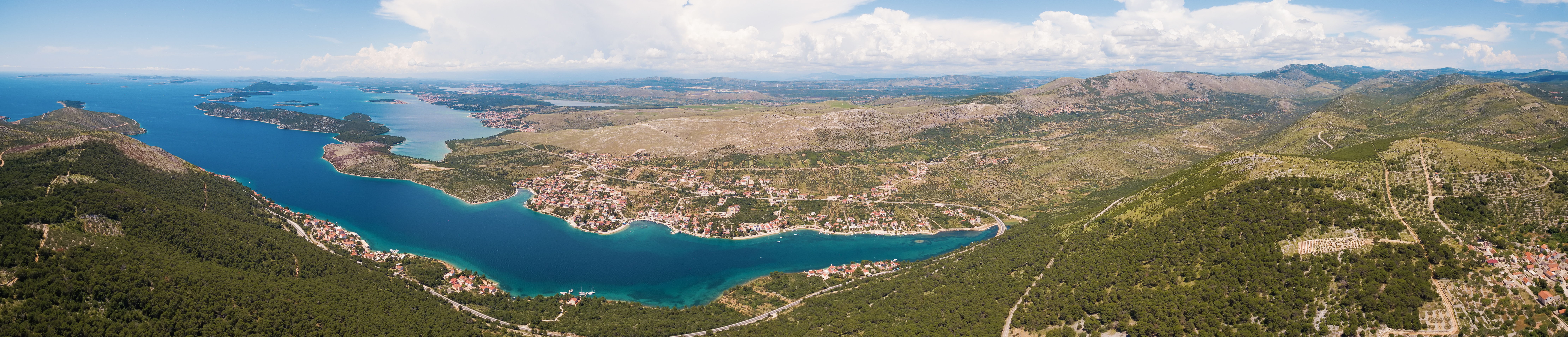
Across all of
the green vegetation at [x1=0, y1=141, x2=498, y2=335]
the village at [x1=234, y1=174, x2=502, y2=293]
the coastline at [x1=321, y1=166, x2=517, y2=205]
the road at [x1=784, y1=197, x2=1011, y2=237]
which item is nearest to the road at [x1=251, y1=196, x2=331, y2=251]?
the village at [x1=234, y1=174, x2=502, y2=293]

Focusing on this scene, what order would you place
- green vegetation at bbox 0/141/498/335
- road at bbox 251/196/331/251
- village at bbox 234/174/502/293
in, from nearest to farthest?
1. green vegetation at bbox 0/141/498/335
2. village at bbox 234/174/502/293
3. road at bbox 251/196/331/251

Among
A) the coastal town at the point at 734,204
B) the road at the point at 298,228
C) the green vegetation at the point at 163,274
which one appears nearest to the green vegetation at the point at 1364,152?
the coastal town at the point at 734,204

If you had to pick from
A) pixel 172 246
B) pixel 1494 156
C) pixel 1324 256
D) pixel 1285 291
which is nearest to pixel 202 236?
pixel 172 246

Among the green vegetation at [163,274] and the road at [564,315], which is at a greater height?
the green vegetation at [163,274]

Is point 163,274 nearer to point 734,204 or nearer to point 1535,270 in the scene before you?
point 734,204

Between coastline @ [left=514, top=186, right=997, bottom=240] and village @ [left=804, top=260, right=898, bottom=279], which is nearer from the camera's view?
village @ [left=804, top=260, right=898, bottom=279]

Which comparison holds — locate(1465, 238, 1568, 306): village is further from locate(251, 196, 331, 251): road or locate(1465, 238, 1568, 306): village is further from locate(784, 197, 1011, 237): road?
locate(251, 196, 331, 251): road

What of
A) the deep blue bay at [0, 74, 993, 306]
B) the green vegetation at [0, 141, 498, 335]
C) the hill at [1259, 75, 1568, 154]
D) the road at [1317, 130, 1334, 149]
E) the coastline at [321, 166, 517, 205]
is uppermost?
the hill at [1259, 75, 1568, 154]

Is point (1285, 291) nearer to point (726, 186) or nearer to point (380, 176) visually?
point (726, 186)

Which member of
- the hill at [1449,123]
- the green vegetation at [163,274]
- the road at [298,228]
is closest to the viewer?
the green vegetation at [163,274]

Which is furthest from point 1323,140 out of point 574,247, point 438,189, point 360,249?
Result: point 438,189

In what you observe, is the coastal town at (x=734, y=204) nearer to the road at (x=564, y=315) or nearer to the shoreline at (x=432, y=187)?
the shoreline at (x=432, y=187)

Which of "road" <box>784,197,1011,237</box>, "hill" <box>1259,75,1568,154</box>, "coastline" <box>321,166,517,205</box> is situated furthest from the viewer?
"coastline" <box>321,166,517,205</box>
